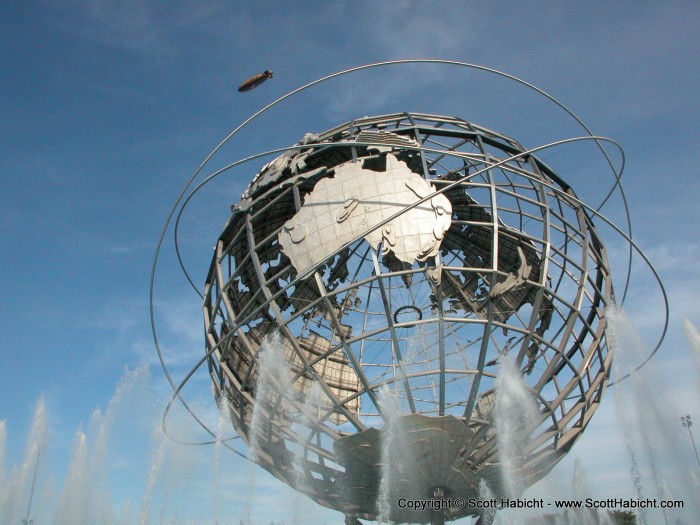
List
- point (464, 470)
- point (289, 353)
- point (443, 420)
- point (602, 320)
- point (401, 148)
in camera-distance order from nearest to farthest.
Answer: point (443, 420) < point (464, 470) < point (401, 148) < point (602, 320) < point (289, 353)

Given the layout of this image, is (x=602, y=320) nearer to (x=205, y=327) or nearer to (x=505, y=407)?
(x=505, y=407)

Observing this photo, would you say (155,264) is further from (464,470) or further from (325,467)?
(464,470)

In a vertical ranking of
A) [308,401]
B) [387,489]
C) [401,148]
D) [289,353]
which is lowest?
[387,489]

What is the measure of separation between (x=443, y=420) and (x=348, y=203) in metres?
4.33

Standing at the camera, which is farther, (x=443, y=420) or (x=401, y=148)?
(x=401, y=148)

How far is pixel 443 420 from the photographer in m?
9.80

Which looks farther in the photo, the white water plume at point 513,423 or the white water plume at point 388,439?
the white water plume at point 513,423

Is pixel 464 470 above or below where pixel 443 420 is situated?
below

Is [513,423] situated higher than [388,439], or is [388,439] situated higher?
[513,423]

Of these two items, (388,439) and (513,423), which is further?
(513,423)

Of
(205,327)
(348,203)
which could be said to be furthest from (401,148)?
(205,327)

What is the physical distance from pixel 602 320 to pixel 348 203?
5.91 metres

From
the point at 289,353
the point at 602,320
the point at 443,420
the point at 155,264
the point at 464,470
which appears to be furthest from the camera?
the point at 155,264

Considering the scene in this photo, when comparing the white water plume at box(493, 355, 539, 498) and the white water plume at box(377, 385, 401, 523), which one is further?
the white water plume at box(493, 355, 539, 498)
